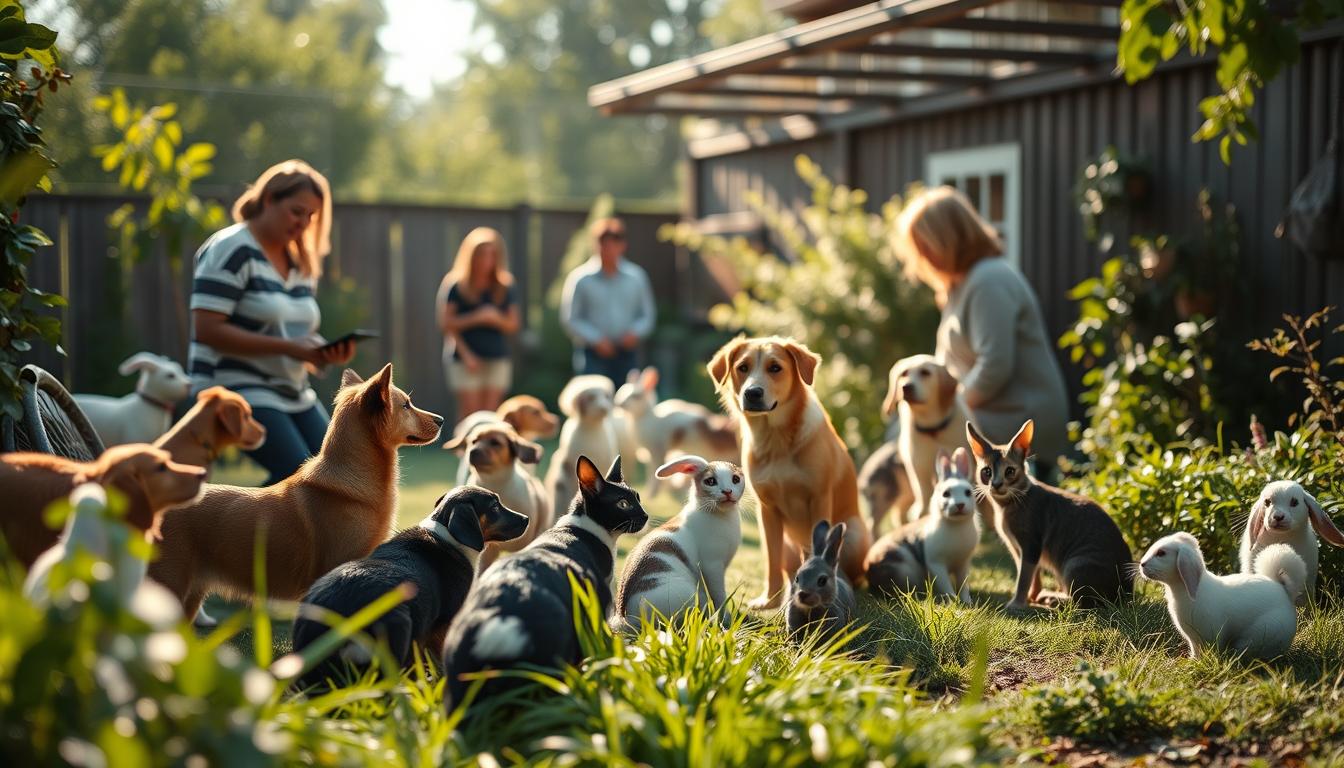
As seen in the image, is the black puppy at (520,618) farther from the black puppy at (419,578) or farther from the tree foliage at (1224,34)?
the tree foliage at (1224,34)

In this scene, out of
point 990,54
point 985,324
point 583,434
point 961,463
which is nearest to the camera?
point 961,463

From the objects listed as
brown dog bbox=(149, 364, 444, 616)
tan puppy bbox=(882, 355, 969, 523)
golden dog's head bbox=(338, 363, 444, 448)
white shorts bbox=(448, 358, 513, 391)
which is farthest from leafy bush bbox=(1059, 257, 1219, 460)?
white shorts bbox=(448, 358, 513, 391)

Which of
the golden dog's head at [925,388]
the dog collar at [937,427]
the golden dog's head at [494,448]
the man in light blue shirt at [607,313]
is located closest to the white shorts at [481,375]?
the man in light blue shirt at [607,313]

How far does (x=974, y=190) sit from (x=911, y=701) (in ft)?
27.4

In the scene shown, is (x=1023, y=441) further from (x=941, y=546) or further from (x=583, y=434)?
(x=583, y=434)

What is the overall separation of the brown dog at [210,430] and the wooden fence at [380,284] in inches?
266

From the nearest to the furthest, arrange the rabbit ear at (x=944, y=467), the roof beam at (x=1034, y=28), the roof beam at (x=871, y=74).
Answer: the rabbit ear at (x=944, y=467)
the roof beam at (x=1034, y=28)
the roof beam at (x=871, y=74)

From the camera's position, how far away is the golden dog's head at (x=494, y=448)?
5.78m

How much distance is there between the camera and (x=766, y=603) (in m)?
5.77

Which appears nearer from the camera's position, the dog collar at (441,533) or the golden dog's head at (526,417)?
the dog collar at (441,533)

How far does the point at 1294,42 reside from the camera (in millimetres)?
4961

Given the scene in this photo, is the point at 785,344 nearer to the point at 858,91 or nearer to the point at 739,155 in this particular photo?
the point at 858,91

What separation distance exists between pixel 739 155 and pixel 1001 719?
11.8 m

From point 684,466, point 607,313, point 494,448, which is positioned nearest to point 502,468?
point 494,448
